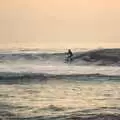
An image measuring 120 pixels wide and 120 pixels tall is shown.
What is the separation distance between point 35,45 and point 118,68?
474 millimetres

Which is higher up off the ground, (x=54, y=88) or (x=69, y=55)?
(x=69, y=55)

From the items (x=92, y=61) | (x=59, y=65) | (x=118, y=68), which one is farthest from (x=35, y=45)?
(x=118, y=68)

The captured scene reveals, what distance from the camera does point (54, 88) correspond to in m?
1.52

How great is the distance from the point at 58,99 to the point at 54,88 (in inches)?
3.8

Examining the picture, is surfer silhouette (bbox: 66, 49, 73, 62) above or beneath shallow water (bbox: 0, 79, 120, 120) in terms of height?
above

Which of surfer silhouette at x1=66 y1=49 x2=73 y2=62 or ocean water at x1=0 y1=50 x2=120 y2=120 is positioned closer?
ocean water at x1=0 y1=50 x2=120 y2=120

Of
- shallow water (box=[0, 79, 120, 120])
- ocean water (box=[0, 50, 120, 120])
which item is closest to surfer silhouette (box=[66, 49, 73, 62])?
ocean water (box=[0, 50, 120, 120])

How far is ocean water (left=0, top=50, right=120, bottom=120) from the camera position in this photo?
1.33 metres

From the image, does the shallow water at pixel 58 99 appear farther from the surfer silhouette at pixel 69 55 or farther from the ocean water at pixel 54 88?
the surfer silhouette at pixel 69 55

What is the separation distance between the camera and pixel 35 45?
1.72 meters

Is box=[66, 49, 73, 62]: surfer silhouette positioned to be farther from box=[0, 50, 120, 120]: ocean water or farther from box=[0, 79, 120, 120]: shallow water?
box=[0, 79, 120, 120]: shallow water

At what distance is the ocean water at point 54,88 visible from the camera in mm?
1328

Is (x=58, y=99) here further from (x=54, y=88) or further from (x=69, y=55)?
Answer: (x=69, y=55)

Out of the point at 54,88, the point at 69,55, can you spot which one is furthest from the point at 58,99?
the point at 69,55
